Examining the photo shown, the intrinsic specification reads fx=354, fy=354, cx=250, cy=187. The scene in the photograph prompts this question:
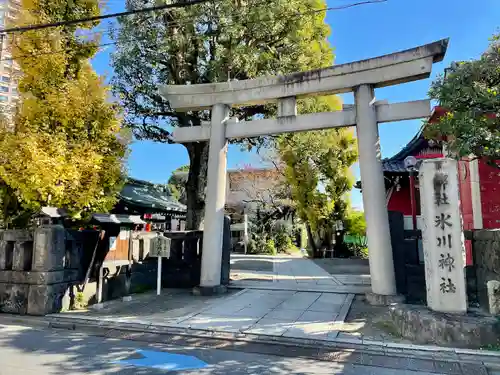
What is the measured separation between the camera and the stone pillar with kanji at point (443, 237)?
5.84 m

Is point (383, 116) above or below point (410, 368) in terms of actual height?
above

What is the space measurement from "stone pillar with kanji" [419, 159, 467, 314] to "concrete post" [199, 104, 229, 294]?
5.34 m

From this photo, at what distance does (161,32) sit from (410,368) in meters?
12.4

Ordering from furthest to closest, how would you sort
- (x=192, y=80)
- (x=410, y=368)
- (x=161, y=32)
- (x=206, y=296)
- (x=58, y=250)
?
(x=192, y=80) < (x=161, y=32) < (x=206, y=296) < (x=58, y=250) < (x=410, y=368)

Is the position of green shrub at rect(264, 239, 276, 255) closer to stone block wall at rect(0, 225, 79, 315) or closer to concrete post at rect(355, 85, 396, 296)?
concrete post at rect(355, 85, 396, 296)

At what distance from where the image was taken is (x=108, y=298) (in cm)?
918

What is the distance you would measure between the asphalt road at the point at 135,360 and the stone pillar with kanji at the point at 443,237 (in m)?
1.65

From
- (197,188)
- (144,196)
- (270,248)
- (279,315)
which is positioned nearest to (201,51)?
(197,188)

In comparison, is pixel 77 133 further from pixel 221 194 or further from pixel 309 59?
pixel 309 59

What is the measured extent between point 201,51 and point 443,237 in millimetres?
10574

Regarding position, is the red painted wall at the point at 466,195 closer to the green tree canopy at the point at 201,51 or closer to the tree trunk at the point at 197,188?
the green tree canopy at the point at 201,51

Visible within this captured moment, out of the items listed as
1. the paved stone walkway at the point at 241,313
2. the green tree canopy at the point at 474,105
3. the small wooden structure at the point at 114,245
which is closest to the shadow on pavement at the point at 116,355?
the paved stone walkway at the point at 241,313

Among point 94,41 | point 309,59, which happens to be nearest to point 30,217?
point 94,41

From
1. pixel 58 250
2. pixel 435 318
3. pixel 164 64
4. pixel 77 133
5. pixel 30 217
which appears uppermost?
pixel 164 64
